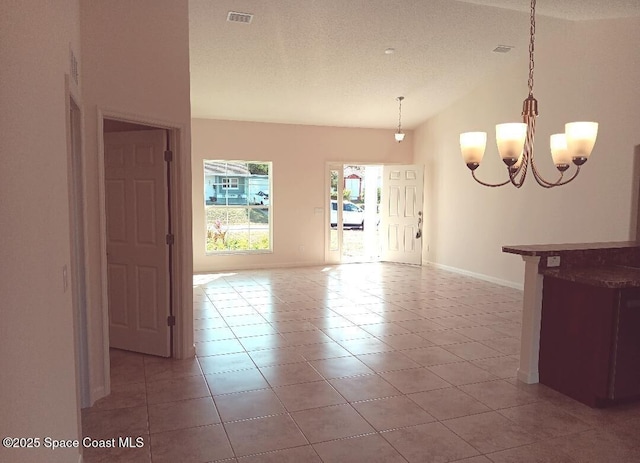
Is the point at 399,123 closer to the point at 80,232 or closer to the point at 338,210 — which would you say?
the point at 338,210

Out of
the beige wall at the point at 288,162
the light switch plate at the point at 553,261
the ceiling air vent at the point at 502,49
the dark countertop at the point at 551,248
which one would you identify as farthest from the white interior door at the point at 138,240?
the ceiling air vent at the point at 502,49

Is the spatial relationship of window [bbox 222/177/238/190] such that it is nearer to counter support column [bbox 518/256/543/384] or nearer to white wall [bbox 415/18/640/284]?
white wall [bbox 415/18/640/284]

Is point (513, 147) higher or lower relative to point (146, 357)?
higher

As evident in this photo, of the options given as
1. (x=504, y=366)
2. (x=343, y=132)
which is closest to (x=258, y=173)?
(x=343, y=132)

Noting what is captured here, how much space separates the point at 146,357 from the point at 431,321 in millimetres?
3020

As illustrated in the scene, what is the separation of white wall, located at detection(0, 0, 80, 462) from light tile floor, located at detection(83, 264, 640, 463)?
2.80ft

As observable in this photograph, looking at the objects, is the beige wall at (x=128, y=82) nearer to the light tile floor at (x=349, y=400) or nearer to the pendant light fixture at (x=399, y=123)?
the light tile floor at (x=349, y=400)

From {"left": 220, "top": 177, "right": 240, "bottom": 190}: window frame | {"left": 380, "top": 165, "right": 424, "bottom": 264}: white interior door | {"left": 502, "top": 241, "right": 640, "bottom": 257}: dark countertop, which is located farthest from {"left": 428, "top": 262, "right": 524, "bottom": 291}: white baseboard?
{"left": 220, "top": 177, "right": 240, "bottom": 190}: window frame

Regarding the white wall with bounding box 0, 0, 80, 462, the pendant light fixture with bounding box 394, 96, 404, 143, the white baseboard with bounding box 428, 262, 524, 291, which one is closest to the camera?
the white wall with bounding box 0, 0, 80, 462

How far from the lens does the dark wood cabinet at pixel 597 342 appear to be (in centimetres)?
312

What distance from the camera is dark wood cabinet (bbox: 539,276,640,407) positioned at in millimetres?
3117

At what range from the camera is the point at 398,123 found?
9.24 metres

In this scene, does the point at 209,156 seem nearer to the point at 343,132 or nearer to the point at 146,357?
the point at 343,132

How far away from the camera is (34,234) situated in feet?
5.14
